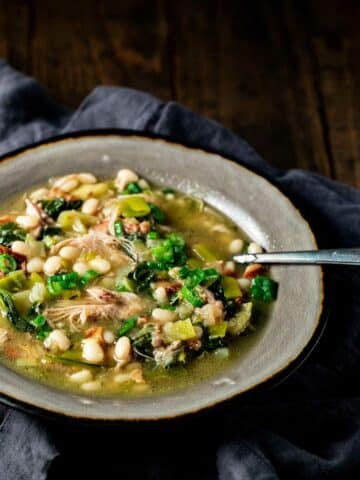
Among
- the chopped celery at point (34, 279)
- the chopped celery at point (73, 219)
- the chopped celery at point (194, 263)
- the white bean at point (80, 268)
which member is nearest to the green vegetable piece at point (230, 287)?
the chopped celery at point (194, 263)

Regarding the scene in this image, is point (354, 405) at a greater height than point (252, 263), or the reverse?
point (252, 263)

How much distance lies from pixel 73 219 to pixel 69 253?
12.6 inches

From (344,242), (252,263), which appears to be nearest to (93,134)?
(252,263)

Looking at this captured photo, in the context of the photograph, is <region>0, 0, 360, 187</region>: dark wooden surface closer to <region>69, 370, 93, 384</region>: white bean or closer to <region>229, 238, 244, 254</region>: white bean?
<region>229, 238, 244, 254</region>: white bean

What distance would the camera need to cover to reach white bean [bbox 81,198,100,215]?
16.6ft

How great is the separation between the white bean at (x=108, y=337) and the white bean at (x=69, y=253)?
528 mm

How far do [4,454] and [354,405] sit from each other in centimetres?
175

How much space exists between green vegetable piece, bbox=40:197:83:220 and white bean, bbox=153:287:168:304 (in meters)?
0.84

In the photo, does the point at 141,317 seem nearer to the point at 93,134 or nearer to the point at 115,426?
the point at 115,426

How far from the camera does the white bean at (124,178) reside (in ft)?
17.5

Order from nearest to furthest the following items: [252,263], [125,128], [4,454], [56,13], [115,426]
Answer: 1. [115,426]
2. [4,454]
3. [252,263]
4. [125,128]
5. [56,13]

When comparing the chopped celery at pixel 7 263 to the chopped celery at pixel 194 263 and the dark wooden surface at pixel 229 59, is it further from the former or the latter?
the dark wooden surface at pixel 229 59

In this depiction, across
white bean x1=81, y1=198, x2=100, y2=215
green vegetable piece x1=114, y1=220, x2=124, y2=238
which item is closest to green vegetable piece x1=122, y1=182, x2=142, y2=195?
white bean x1=81, y1=198, x2=100, y2=215

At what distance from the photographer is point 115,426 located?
3.77 m
